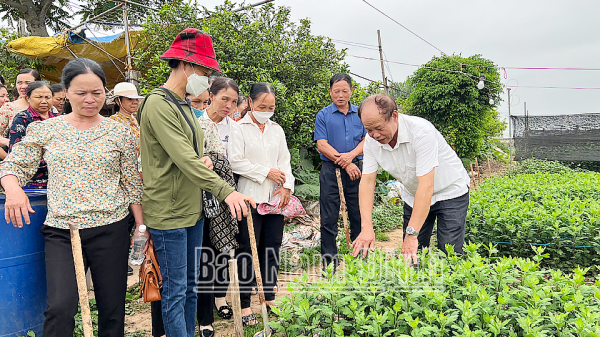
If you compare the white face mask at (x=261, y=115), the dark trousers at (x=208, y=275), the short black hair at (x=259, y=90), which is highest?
the short black hair at (x=259, y=90)

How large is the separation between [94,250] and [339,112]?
291 centimetres

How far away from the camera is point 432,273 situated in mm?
2248

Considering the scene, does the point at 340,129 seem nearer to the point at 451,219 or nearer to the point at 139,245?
the point at 451,219

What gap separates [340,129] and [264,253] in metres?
1.66

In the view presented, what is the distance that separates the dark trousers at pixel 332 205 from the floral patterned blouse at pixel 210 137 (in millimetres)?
1459

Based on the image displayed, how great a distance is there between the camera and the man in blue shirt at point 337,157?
4.09 metres

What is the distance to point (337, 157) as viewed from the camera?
4102mm

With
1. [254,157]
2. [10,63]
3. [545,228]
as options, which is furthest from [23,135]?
[10,63]

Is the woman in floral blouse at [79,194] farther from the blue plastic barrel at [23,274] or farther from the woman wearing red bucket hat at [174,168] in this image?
the blue plastic barrel at [23,274]

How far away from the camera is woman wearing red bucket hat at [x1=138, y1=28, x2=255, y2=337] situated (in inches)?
86.7

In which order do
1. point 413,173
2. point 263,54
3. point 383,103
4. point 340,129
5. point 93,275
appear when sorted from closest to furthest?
point 93,275, point 383,103, point 413,173, point 340,129, point 263,54

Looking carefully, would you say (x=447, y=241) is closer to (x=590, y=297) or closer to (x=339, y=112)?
(x=590, y=297)

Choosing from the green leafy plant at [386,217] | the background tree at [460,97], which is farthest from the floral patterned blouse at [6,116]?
the background tree at [460,97]

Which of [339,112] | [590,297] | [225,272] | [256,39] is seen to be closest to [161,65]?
[256,39]
